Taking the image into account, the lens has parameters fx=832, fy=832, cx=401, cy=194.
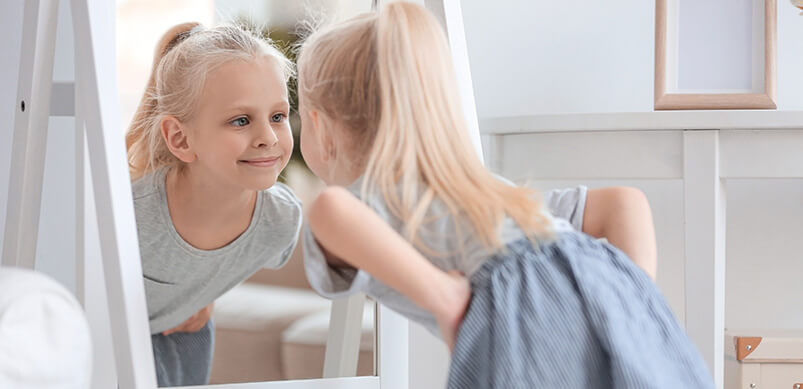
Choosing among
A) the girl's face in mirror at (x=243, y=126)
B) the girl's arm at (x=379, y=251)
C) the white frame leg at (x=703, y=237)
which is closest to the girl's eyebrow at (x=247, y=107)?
the girl's face in mirror at (x=243, y=126)

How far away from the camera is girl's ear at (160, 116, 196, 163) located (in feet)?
3.02

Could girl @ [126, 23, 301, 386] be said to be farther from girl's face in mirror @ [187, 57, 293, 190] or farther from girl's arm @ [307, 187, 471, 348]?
girl's arm @ [307, 187, 471, 348]

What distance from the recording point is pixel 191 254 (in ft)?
3.06

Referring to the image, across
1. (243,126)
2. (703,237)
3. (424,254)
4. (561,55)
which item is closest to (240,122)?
(243,126)

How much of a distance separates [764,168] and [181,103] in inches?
27.1

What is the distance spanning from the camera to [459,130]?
698 millimetres

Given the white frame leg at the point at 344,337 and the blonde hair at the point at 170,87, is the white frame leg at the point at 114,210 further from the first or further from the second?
the white frame leg at the point at 344,337

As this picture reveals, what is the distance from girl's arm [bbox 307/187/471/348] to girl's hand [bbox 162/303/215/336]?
0.38 m

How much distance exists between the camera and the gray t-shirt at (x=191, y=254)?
92cm

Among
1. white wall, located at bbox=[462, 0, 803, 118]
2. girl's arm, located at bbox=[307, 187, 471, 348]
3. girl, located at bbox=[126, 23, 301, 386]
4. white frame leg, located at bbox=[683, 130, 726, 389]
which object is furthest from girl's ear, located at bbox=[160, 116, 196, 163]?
white wall, located at bbox=[462, 0, 803, 118]

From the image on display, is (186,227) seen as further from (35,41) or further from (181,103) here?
(35,41)

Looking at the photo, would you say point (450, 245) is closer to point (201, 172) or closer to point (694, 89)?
point (201, 172)

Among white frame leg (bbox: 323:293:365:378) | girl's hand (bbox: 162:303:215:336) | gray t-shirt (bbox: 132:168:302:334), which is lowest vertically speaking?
white frame leg (bbox: 323:293:365:378)

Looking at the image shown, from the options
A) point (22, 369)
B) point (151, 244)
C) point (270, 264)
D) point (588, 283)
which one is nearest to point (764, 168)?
point (588, 283)
